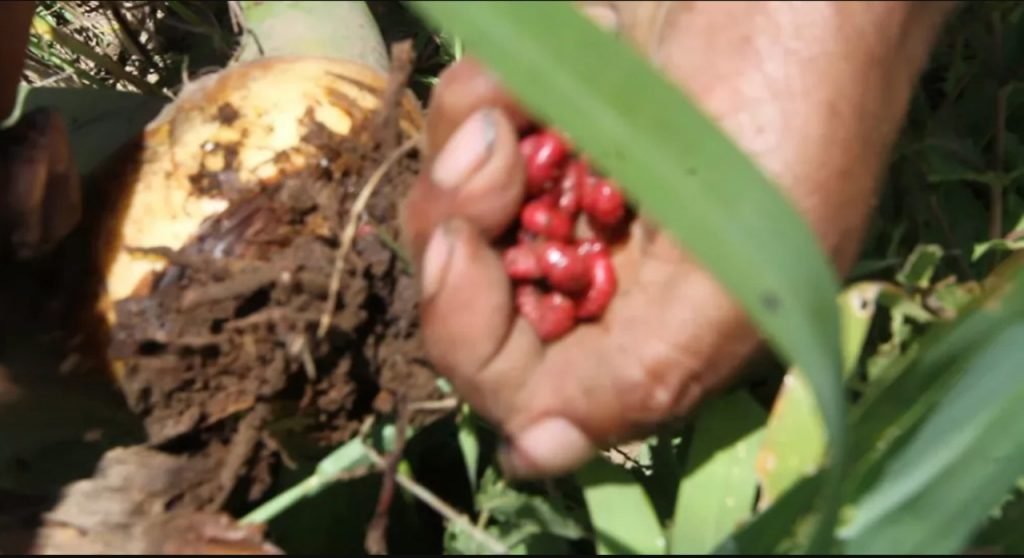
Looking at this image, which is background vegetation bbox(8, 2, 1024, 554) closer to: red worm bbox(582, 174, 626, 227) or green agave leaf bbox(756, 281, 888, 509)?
green agave leaf bbox(756, 281, 888, 509)

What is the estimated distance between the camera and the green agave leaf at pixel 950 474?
2.41 feet

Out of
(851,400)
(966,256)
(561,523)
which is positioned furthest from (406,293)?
(966,256)

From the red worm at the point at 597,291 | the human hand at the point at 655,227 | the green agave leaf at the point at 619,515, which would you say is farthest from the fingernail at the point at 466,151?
the green agave leaf at the point at 619,515

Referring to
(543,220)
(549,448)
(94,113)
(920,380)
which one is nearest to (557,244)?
(543,220)

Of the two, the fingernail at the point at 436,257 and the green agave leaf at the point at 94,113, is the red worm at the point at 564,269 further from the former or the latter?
the green agave leaf at the point at 94,113

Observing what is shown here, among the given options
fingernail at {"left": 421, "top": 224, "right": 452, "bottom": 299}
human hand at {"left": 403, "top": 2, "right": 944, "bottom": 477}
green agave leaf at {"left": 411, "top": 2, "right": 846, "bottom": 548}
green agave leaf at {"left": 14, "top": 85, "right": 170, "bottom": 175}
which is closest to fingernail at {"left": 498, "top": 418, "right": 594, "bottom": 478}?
human hand at {"left": 403, "top": 2, "right": 944, "bottom": 477}

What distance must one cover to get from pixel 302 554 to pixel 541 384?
30 centimetres

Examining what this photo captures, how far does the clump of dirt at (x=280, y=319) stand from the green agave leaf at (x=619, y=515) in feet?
0.43

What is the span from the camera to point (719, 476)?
0.88 metres

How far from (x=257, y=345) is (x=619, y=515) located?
0.27 m

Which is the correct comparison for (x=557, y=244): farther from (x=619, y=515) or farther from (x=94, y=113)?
(x=94, y=113)

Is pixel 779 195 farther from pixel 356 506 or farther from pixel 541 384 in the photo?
pixel 356 506

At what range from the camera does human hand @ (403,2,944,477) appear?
2.55 feet

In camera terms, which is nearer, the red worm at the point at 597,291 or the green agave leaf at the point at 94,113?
the red worm at the point at 597,291
